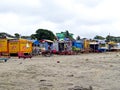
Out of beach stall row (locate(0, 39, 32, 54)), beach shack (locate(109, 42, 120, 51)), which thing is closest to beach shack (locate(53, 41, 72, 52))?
beach stall row (locate(0, 39, 32, 54))

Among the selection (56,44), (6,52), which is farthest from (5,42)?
(56,44)

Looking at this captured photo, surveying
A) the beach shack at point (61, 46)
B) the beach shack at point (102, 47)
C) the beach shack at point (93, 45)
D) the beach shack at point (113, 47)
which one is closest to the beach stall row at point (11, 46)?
the beach shack at point (61, 46)

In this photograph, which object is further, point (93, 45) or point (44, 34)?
point (44, 34)

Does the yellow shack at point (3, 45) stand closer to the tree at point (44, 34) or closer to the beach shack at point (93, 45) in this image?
the beach shack at point (93, 45)

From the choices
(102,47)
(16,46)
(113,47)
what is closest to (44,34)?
(113,47)

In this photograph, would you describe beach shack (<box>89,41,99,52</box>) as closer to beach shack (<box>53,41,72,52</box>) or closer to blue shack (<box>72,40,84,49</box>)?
blue shack (<box>72,40,84,49</box>)

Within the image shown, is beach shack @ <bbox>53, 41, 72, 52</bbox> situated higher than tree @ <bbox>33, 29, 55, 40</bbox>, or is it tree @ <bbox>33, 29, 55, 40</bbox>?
tree @ <bbox>33, 29, 55, 40</bbox>

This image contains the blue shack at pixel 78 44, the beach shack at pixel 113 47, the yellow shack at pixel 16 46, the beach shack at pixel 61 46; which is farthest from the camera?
the beach shack at pixel 113 47

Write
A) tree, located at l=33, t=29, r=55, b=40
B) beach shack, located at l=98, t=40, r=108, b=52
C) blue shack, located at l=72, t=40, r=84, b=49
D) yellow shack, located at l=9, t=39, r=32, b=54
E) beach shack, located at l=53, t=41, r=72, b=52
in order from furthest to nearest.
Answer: tree, located at l=33, t=29, r=55, b=40
beach shack, located at l=98, t=40, r=108, b=52
blue shack, located at l=72, t=40, r=84, b=49
beach shack, located at l=53, t=41, r=72, b=52
yellow shack, located at l=9, t=39, r=32, b=54

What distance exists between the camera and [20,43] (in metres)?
38.4

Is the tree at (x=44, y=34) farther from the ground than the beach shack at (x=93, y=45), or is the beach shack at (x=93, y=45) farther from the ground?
the tree at (x=44, y=34)

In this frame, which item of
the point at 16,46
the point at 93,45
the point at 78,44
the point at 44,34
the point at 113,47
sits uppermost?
the point at 44,34

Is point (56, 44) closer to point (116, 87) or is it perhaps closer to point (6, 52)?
point (6, 52)

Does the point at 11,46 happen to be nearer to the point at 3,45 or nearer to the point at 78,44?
the point at 3,45
